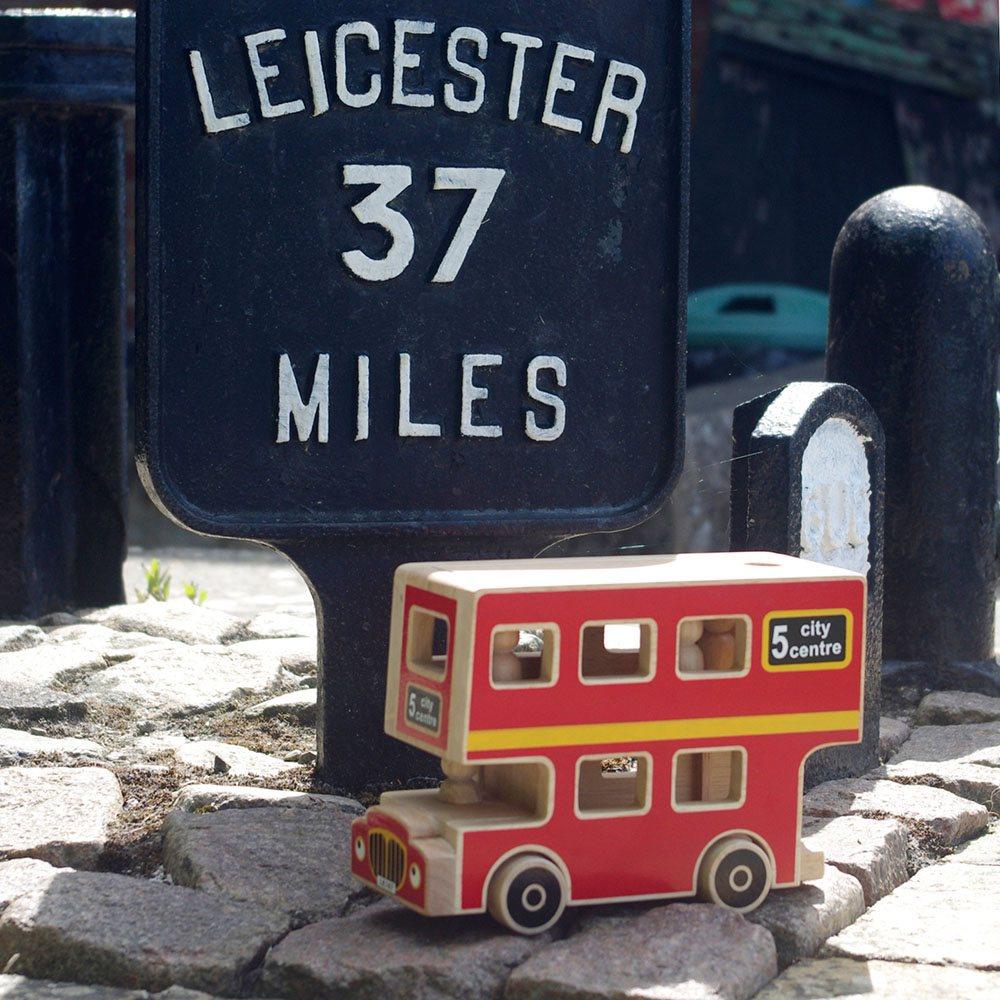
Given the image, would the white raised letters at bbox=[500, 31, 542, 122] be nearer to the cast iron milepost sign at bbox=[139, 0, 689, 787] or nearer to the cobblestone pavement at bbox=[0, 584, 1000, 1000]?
the cast iron milepost sign at bbox=[139, 0, 689, 787]

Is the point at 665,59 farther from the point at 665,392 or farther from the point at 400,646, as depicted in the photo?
the point at 400,646

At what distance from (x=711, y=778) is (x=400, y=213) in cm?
115

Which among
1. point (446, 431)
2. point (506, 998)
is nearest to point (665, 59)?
point (446, 431)

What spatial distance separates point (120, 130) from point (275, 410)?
207 cm

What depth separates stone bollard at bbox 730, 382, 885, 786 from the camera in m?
3.22

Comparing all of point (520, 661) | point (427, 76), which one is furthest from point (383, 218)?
point (520, 661)

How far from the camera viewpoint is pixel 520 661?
101 inches

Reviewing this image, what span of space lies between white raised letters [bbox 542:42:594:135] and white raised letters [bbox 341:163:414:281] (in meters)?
0.29

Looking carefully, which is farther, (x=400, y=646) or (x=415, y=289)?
(x=415, y=289)

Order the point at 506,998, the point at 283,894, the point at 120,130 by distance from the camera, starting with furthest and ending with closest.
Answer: the point at 120,130 < the point at 283,894 < the point at 506,998

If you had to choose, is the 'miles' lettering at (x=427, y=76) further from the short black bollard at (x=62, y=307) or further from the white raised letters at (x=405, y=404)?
the short black bollard at (x=62, y=307)

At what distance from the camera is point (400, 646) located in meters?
2.49

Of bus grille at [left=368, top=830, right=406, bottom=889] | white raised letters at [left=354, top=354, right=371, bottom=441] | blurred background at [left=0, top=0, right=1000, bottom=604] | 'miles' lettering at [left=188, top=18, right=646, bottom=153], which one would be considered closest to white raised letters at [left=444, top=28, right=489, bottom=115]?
'miles' lettering at [left=188, top=18, right=646, bottom=153]

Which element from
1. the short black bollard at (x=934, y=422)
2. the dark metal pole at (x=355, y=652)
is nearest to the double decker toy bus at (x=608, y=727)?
the dark metal pole at (x=355, y=652)
